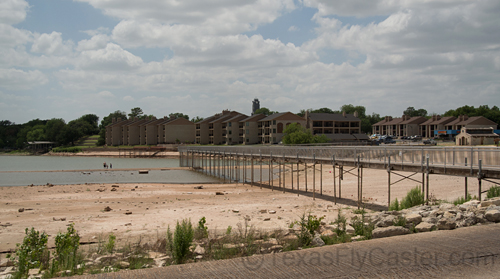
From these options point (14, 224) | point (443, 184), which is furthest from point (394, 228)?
point (443, 184)

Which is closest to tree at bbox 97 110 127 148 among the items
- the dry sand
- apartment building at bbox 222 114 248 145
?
apartment building at bbox 222 114 248 145

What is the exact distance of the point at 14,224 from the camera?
54.8ft

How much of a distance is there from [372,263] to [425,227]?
125 inches

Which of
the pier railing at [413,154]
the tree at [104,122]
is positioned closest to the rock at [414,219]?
the pier railing at [413,154]

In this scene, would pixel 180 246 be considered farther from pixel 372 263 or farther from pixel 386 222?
pixel 386 222

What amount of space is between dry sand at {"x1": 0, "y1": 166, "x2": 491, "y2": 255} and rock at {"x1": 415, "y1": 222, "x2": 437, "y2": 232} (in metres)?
5.37

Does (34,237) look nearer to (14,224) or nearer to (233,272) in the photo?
(233,272)

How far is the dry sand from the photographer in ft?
49.6

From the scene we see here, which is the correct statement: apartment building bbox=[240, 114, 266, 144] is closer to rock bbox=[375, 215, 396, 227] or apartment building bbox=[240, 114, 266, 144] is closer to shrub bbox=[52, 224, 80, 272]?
rock bbox=[375, 215, 396, 227]

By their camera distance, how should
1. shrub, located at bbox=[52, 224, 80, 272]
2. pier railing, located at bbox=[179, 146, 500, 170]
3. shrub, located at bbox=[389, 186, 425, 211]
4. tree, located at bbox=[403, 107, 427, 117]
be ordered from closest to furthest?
1. shrub, located at bbox=[52, 224, 80, 272]
2. pier railing, located at bbox=[179, 146, 500, 170]
3. shrub, located at bbox=[389, 186, 425, 211]
4. tree, located at bbox=[403, 107, 427, 117]

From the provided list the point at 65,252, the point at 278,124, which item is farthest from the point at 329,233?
the point at 278,124

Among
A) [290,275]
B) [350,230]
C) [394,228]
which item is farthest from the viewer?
[350,230]

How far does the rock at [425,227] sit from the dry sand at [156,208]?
5372mm

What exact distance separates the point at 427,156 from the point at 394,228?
1054 cm
